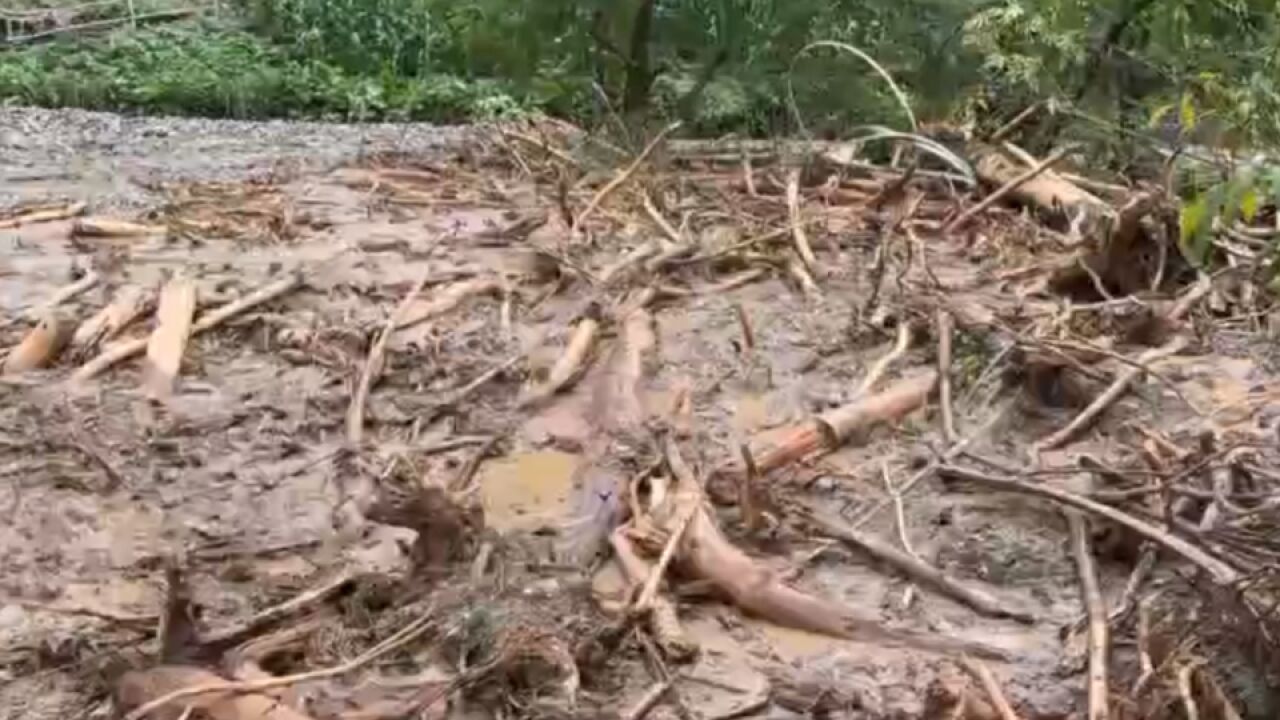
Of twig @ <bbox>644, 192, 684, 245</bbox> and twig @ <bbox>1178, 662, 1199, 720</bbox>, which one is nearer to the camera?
twig @ <bbox>1178, 662, 1199, 720</bbox>

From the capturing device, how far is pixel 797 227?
6.38 m

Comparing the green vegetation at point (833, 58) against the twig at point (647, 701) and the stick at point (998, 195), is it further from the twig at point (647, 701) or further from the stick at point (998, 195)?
the twig at point (647, 701)

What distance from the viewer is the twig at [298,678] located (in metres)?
2.77

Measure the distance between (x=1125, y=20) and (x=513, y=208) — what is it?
3.36m

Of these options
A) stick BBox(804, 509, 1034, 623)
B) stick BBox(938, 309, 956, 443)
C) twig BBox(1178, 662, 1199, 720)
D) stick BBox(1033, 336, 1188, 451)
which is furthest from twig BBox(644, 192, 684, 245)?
twig BBox(1178, 662, 1199, 720)

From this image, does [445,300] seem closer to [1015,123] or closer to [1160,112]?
[1160,112]

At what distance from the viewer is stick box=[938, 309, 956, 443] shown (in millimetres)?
4441

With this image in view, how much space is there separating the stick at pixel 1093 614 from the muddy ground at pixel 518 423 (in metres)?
0.05

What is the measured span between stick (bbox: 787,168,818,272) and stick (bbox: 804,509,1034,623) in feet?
8.08

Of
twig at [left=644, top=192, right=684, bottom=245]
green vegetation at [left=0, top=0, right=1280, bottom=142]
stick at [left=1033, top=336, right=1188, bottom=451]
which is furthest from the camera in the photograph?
green vegetation at [left=0, top=0, right=1280, bottom=142]

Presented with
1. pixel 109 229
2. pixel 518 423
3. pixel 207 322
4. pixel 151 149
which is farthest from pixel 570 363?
pixel 151 149

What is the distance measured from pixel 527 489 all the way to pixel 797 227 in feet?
8.25

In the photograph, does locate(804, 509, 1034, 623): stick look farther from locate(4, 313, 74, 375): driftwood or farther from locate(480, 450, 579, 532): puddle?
locate(4, 313, 74, 375): driftwood

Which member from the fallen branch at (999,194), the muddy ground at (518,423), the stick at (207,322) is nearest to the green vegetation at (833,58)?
the fallen branch at (999,194)
